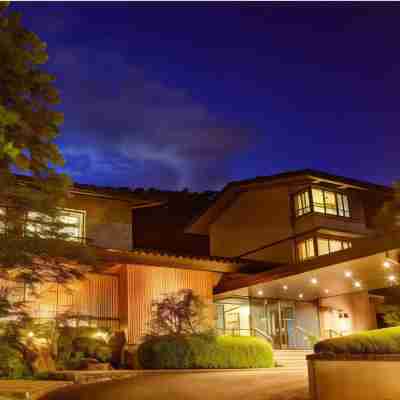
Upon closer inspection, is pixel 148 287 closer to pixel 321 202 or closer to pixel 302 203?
pixel 302 203

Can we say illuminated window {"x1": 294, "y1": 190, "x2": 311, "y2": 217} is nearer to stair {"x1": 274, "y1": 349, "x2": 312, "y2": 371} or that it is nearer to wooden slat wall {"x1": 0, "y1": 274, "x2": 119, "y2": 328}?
stair {"x1": 274, "y1": 349, "x2": 312, "y2": 371}

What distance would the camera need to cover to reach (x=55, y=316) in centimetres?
1766

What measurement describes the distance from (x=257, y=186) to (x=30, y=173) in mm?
19481

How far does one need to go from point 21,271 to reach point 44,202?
1.25 metres

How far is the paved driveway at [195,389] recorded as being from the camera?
31.4 ft

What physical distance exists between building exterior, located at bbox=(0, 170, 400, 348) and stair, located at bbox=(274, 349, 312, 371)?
6.08 feet

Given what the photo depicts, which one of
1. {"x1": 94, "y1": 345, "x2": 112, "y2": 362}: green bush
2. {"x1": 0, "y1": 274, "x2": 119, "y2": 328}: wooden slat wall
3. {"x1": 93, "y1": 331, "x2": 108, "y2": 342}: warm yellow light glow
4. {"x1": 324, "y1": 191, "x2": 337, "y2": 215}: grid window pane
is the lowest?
{"x1": 94, "y1": 345, "x2": 112, "y2": 362}: green bush

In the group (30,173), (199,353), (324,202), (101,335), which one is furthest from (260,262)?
(30,173)

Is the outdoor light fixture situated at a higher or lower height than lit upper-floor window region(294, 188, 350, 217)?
lower

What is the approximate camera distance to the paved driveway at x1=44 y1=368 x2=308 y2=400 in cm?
958

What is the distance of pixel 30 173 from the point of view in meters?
8.53

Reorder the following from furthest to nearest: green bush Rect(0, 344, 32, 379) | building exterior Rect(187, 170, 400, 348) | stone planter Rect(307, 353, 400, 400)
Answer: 1. building exterior Rect(187, 170, 400, 348)
2. green bush Rect(0, 344, 32, 379)
3. stone planter Rect(307, 353, 400, 400)

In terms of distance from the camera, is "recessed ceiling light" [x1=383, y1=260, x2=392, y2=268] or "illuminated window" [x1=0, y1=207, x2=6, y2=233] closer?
"illuminated window" [x1=0, y1=207, x2=6, y2=233]

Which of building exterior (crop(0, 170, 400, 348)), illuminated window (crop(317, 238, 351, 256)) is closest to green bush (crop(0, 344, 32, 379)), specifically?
building exterior (crop(0, 170, 400, 348))
